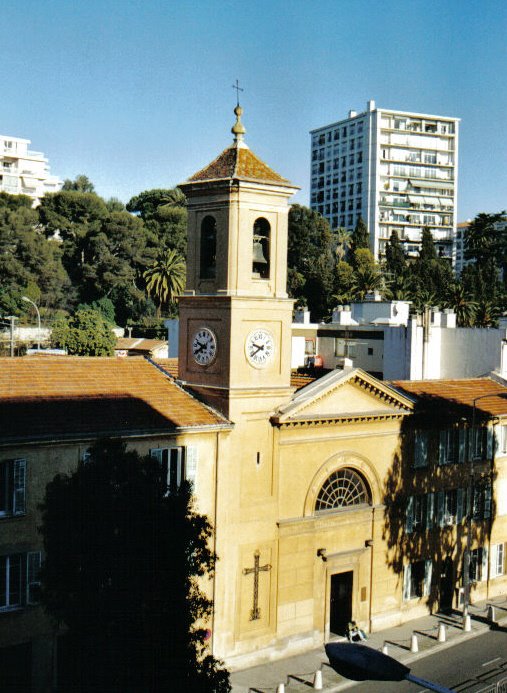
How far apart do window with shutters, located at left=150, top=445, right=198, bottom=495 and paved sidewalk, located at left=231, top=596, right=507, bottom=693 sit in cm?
710

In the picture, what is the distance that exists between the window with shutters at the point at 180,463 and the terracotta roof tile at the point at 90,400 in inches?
35.3

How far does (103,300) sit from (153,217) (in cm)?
1761

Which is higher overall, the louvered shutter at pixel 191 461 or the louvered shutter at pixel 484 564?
the louvered shutter at pixel 191 461

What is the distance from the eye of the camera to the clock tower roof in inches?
1122

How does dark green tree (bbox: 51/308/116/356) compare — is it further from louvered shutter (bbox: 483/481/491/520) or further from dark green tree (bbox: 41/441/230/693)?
dark green tree (bbox: 41/441/230/693)

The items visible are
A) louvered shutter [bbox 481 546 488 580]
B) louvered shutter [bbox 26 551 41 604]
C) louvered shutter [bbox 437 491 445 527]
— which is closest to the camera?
louvered shutter [bbox 26 551 41 604]

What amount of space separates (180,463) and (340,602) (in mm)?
10009

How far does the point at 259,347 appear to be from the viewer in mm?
29188

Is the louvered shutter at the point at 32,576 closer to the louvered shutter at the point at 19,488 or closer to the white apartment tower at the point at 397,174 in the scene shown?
the louvered shutter at the point at 19,488

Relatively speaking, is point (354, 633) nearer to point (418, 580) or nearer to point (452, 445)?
point (418, 580)

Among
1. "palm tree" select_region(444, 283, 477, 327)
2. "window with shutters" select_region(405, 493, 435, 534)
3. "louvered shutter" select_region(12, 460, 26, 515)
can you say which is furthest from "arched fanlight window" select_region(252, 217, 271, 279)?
"palm tree" select_region(444, 283, 477, 327)

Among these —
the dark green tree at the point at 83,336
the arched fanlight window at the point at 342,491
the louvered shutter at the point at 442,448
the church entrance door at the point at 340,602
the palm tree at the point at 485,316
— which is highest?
the palm tree at the point at 485,316

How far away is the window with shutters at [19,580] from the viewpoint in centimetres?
2372

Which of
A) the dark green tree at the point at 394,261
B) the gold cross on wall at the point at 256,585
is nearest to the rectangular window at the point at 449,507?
the gold cross on wall at the point at 256,585
